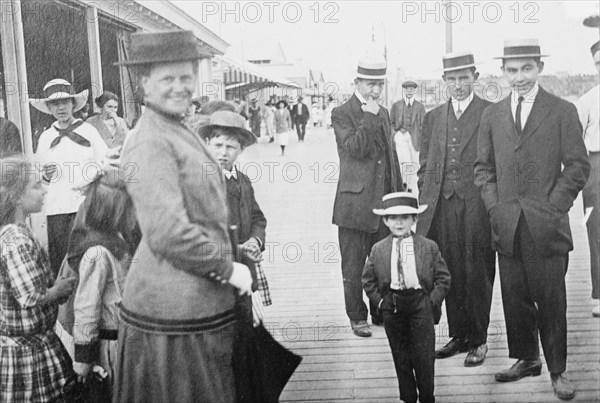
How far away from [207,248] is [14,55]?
131 cm

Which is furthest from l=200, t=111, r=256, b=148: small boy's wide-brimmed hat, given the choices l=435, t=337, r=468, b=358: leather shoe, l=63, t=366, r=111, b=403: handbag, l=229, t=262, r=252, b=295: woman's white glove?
l=435, t=337, r=468, b=358: leather shoe

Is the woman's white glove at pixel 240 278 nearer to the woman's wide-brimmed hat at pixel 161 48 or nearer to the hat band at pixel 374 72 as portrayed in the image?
the woman's wide-brimmed hat at pixel 161 48

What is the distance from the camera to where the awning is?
2729mm

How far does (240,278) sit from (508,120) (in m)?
1.40

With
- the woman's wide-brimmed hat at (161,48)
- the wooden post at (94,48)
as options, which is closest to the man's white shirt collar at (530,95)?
the woman's wide-brimmed hat at (161,48)

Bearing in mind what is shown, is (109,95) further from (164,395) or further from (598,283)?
(598,283)

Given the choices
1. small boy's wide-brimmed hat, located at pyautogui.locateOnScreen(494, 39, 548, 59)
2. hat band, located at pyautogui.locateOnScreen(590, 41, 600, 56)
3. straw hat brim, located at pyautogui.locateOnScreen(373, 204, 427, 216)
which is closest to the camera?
straw hat brim, located at pyautogui.locateOnScreen(373, 204, 427, 216)

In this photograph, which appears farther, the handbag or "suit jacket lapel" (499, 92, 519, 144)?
"suit jacket lapel" (499, 92, 519, 144)

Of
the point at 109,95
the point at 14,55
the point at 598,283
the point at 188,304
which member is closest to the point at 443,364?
the point at 598,283

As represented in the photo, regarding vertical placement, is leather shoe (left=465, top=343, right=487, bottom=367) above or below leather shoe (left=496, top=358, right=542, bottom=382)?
above

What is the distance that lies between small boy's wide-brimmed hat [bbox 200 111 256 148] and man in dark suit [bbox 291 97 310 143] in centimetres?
25

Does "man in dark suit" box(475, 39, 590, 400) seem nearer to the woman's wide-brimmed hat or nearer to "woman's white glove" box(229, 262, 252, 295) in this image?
"woman's white glove" box(229, 262, 252, 295)

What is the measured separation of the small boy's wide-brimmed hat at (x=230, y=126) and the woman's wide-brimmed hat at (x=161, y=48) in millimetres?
247

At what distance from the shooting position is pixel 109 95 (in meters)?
2.69
